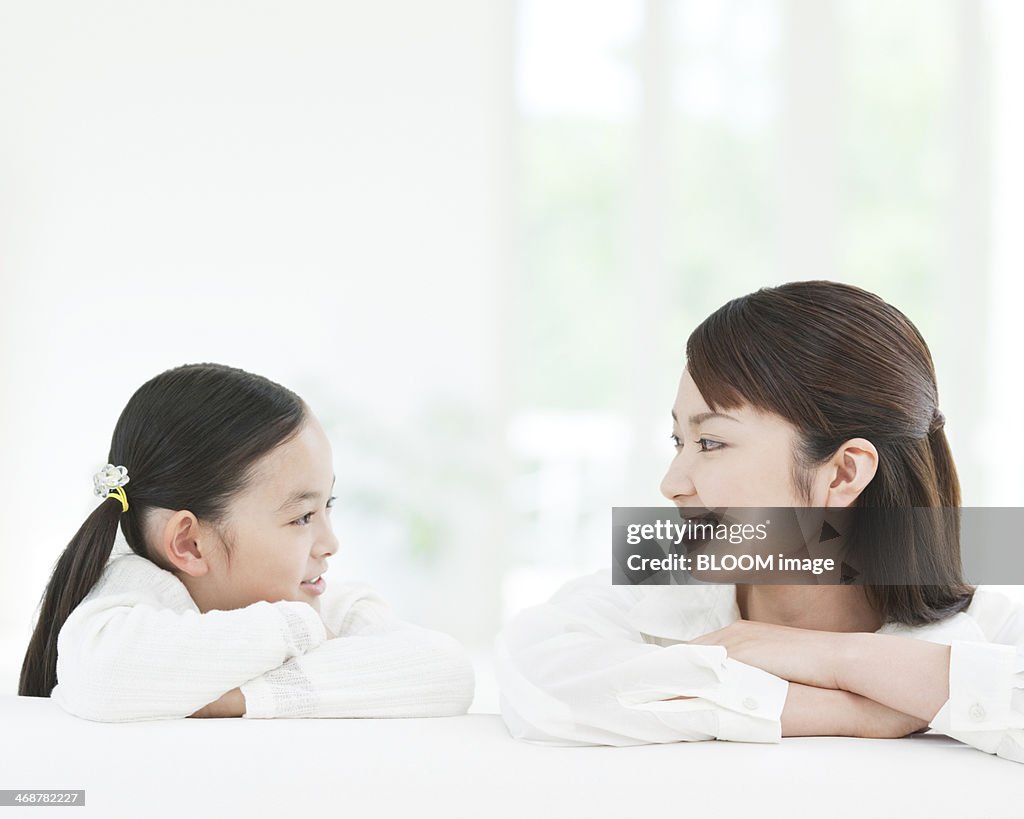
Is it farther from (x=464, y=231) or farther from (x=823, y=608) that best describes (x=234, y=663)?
(x=464, y=231)

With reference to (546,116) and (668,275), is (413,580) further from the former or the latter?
(546,116)

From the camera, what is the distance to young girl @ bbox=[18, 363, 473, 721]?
1.11m

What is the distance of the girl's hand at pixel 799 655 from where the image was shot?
3.61ft

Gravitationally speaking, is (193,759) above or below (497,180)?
below

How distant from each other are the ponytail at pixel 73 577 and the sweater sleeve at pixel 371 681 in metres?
0.26

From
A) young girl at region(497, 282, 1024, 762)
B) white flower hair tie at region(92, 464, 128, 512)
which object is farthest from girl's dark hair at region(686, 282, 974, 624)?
white flower hair tie at region(92, 464, 128, 512)

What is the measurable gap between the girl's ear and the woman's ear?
777mm

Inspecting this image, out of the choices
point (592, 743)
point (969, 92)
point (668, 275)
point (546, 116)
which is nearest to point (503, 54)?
point (546, 116)

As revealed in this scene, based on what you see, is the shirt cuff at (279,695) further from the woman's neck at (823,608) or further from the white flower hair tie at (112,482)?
the woman's neck at (823,608)

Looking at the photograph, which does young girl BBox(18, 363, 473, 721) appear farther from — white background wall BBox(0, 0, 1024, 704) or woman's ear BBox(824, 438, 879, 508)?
white background wall BBox(0, 0, 1024, 704)

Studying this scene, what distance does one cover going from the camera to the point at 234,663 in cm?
112

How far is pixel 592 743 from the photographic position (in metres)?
1.07

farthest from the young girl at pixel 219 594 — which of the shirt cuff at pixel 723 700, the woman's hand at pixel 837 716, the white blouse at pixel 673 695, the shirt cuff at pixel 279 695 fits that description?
the woman's hand at pixel 837 716

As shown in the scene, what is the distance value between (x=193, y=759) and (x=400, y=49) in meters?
3.46
